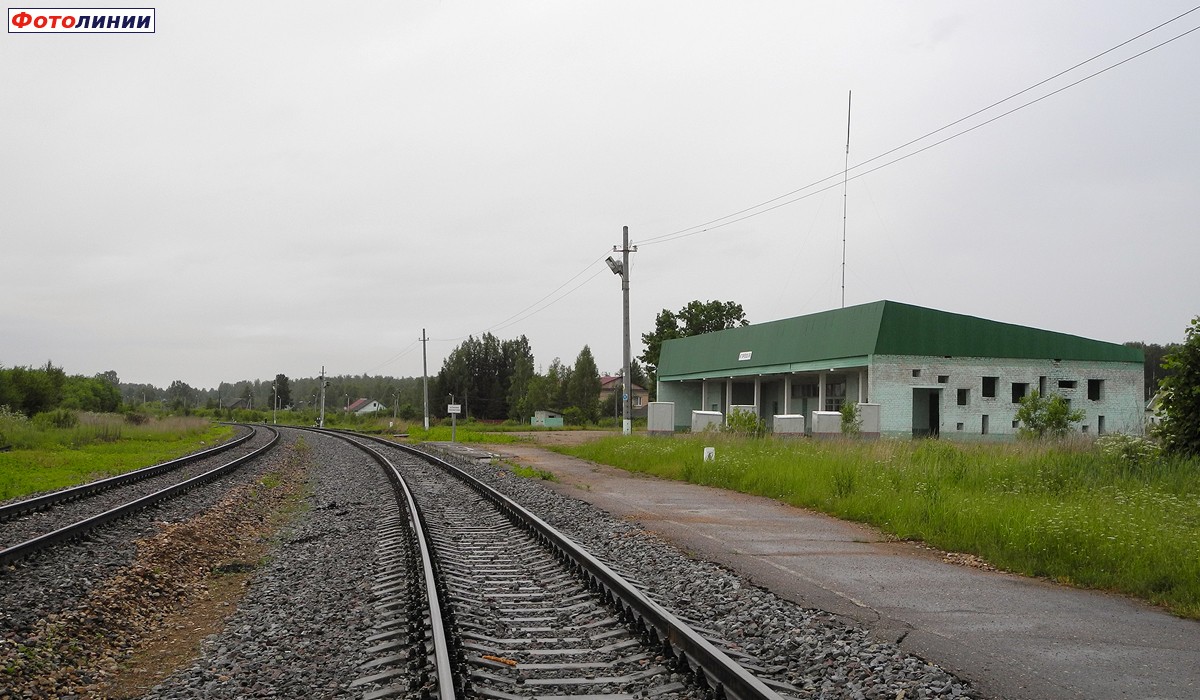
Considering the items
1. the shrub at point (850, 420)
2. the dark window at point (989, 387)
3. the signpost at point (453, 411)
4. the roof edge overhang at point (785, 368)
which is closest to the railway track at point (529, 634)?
the signpost at point (453, 411)

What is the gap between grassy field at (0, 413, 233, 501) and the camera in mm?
20247

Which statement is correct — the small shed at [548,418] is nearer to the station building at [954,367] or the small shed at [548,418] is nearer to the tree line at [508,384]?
the tree line at [508,384]

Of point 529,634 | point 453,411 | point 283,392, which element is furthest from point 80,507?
point 283,392

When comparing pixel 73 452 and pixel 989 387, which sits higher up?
pixel 989 387

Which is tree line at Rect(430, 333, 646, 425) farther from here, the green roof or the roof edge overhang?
the green roof

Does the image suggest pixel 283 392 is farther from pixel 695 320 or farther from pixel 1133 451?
pixel 1133 451

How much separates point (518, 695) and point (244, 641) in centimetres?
276

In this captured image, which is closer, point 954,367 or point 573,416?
point 954,367

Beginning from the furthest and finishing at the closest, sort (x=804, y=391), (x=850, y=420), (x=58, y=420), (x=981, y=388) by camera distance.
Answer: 1. (x=804, y=391)
2. (x=58, y=420)
3. (x=981, y=388)
4. (x=850, y=420)

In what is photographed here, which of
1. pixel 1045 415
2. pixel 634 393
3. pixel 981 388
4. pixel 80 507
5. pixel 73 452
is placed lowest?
pixel 73 452

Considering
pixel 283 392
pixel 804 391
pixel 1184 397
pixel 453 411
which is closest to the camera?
pixel 1184 397

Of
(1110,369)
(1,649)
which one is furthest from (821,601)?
(1110,369)

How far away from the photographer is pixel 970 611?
7.33m

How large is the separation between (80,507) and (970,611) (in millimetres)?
13929
